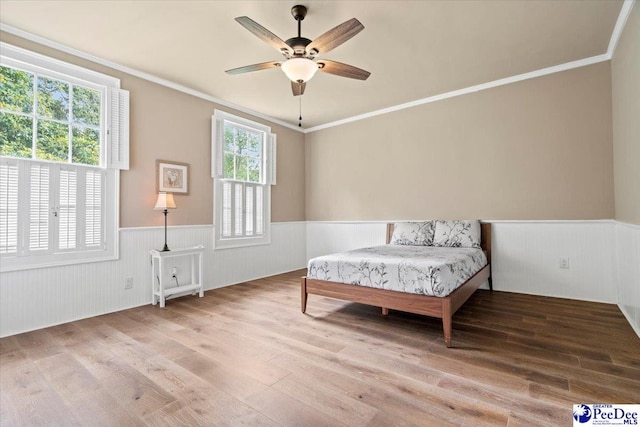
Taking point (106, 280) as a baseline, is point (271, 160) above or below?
above

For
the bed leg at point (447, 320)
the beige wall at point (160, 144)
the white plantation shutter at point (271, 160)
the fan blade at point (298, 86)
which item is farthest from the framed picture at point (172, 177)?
the bed leg at point (447, 320)

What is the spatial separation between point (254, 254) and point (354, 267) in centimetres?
244

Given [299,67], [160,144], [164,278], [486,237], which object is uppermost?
[299,67]

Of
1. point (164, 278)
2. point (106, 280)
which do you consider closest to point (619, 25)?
point (164, 278)

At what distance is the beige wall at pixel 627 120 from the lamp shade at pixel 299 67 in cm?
248

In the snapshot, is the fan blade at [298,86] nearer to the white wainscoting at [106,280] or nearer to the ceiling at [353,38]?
the ceiling at [353,38]

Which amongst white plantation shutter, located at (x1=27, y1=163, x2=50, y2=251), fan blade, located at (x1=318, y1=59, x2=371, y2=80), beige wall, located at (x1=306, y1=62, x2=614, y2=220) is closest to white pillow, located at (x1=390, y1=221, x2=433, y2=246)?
beige wall, located at (x1=306, y1=62, x2=614, y2=220)

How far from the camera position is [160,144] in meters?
3.63

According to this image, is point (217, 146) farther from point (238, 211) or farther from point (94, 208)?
point (94, 208)

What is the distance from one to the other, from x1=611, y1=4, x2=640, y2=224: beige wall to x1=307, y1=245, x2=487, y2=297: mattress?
1.36 meters

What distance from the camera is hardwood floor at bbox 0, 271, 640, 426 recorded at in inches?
59.5

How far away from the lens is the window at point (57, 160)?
261 centimetres

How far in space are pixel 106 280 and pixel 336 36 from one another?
10.8 ft

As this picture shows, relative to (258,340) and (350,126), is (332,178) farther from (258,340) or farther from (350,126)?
(258,340)
